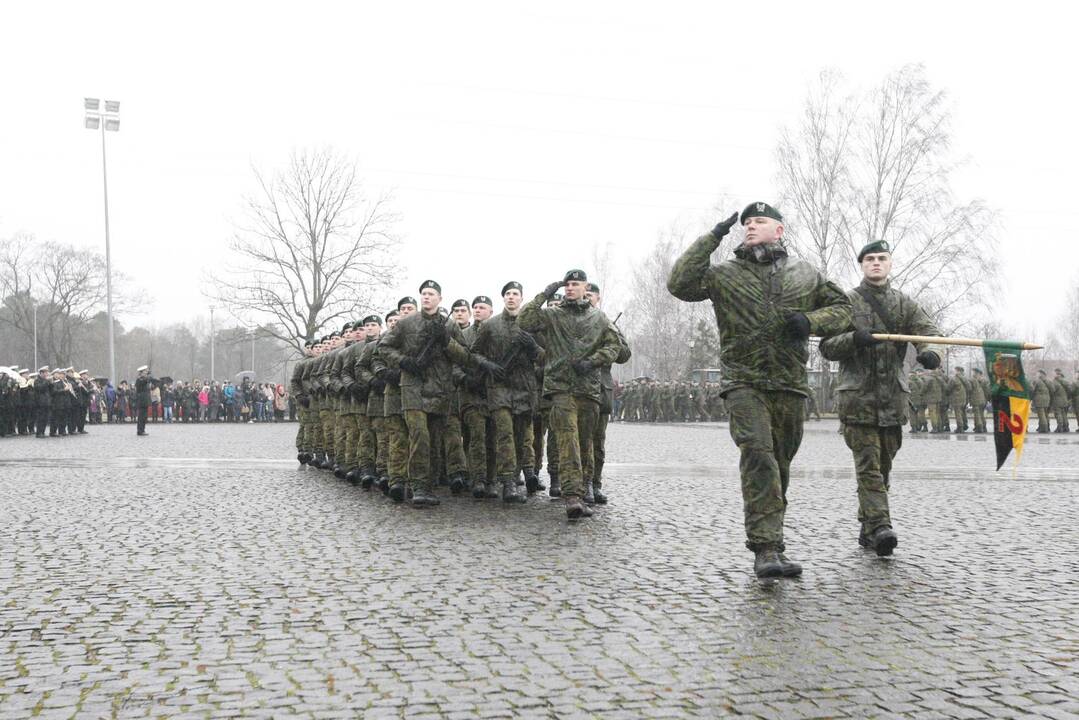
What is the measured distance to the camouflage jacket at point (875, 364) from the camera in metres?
7.44

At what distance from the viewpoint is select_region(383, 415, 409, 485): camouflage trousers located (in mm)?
10992

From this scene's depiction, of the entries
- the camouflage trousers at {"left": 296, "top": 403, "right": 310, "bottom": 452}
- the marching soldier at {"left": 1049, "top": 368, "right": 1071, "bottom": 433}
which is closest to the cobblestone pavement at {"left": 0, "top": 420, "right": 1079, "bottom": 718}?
the camouflage trousers at {"left": 296, "top": 403, "right": 310, "bottom": 452}

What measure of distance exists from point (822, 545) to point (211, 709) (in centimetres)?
477

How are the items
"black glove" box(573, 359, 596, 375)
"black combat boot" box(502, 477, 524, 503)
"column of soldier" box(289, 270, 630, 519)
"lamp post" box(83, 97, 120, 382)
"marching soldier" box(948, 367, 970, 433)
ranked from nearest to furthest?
"black glove" box(573, 359, 596, 375) < "column of soldier" box(289, 270, 630, 519) < "black combat boot" box(502, 477, 524, 503) < "marching soldier" box(948, 367, 970, 433) < "lamp post" box(83, 97, 120, 382)

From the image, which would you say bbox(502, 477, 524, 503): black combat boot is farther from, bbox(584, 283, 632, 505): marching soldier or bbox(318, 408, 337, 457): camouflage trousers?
bbox(318, 408, 337, 457): camouflage trousers

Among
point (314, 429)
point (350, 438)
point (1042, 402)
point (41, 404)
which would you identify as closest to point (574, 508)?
point (350, 438)

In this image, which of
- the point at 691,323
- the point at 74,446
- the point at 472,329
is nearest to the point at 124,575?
the point at 472,329

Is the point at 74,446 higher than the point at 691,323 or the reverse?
the reverse

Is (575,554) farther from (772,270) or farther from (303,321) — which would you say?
(303,321)

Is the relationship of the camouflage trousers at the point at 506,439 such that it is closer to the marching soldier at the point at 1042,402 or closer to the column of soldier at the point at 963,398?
the column of soldier at the point at 963,398

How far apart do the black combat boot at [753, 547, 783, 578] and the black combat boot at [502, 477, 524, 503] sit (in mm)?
4495

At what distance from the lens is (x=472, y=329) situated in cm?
1208

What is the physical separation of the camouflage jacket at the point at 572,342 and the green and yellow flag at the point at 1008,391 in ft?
11.0

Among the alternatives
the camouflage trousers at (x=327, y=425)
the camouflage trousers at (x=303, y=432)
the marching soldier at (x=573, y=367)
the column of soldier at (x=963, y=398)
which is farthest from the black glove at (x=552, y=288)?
the column of soldier at (x=963, y=398)
